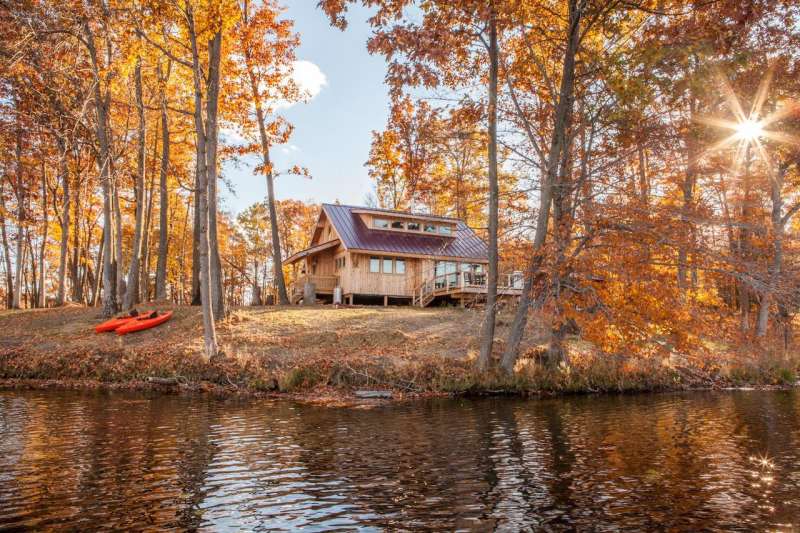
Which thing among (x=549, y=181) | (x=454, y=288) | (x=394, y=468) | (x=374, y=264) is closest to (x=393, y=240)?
(x=374, y=264)

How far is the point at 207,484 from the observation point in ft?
21.5

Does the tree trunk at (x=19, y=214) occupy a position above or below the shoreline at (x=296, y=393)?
above

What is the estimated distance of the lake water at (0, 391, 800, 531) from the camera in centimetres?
553

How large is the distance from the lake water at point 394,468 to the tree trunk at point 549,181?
9.71 feet

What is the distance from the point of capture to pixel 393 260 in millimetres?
29094

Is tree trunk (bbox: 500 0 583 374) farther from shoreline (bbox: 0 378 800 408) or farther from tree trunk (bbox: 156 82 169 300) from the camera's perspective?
tree trunk (bbox: 156 82 169 300)

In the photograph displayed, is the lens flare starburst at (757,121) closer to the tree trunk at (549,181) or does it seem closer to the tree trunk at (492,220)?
the tree trunk at (549,181)

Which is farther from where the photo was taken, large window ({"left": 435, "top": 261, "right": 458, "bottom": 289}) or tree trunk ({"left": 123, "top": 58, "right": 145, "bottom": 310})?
large window ({"left": 435, "top": 261, "right": 458, "bottom": 289})

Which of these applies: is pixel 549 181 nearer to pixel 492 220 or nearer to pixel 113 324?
pixel 492 220

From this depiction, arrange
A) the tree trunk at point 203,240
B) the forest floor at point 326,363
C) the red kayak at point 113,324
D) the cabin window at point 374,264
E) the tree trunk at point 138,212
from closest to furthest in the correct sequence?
the forest floor at point 326,363
the tree trunk at point 203,240
the red kayak at point 113,324
the tree trunk at point 138,212
the cabin window at point 374,264

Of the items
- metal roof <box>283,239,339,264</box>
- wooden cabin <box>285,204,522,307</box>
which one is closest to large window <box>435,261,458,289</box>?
wooden cabin <box>285,204,522,307</box>

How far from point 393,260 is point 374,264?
1.09 m

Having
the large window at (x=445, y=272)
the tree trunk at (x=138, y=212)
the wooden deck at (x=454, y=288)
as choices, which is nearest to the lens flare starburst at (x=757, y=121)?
the wooden deck at (x=454, y=288)

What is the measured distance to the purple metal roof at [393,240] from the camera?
2792 centimetres
